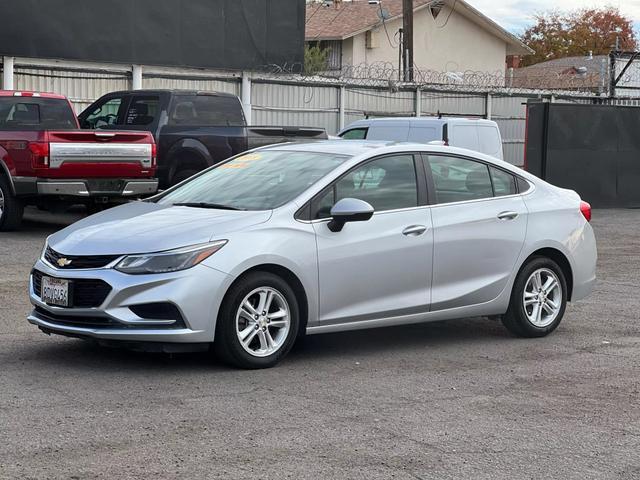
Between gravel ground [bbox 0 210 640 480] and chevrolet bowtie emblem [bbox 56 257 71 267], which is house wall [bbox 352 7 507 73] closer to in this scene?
gravel ground [bbox 0 210 640 480]

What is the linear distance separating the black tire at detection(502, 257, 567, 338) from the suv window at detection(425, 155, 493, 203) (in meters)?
0.68

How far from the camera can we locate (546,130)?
2484 cm

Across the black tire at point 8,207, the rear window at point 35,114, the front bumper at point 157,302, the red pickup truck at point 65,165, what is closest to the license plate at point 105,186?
the red pickup truck at point 65,165

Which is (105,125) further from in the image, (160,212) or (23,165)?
(160,212)

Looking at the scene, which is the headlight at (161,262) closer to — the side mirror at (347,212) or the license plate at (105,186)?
the side mirror at (347,212)

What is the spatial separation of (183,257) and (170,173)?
426 inches

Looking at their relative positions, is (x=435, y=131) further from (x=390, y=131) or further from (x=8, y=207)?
(x=8, y=207)

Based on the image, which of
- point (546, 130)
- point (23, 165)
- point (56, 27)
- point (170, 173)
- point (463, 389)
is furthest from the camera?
point (546, 130)

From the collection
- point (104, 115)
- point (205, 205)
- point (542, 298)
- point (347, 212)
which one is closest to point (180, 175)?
point (104, 115)

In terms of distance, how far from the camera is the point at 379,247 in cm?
823

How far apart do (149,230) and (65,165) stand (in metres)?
8.16

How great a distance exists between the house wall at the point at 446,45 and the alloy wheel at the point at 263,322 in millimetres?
47898

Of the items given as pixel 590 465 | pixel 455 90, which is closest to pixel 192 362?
pixel 590 465

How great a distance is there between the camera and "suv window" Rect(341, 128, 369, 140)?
62.7 feet
